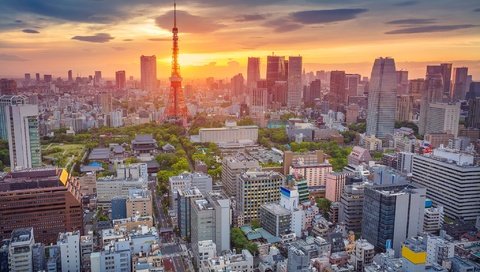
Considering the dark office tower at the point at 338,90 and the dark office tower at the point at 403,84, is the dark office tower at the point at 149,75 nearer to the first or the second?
the dark office tower at the point at 338,90

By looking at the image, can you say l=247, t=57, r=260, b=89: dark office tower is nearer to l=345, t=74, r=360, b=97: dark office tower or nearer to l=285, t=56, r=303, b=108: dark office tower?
l=285, t=56, r=303, b=108: dark office tower

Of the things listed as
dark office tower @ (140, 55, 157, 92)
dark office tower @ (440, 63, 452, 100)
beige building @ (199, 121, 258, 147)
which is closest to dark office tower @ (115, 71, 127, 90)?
dark office tower @ (140, 55, 157, 92)

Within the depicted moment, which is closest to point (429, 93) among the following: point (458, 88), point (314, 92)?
point (458, 88)

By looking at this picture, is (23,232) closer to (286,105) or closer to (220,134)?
(220,134)

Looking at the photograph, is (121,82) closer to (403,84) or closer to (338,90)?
(338,90)

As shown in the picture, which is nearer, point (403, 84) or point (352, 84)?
point (403, 84)
